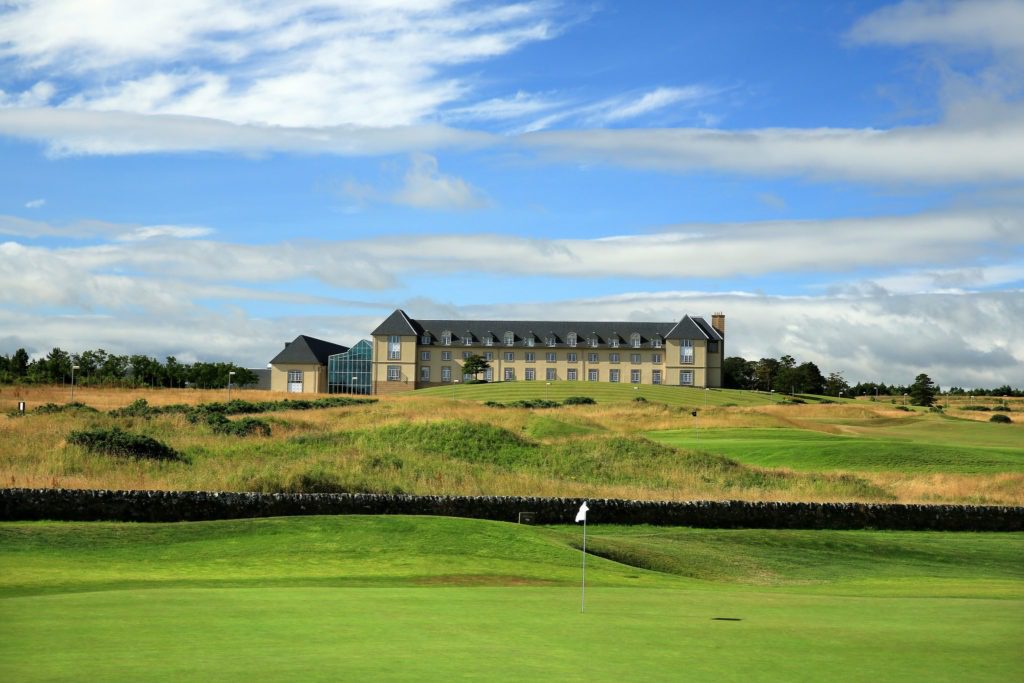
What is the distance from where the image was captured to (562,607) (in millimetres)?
13758

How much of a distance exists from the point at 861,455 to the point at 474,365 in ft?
252

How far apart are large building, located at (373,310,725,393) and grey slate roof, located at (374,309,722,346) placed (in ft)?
0.37

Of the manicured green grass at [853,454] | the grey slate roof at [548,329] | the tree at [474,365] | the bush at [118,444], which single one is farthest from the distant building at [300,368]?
the bush at [118,444]

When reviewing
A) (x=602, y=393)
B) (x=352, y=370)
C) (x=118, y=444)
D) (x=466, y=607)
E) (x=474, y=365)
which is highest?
(x=474, y=365)

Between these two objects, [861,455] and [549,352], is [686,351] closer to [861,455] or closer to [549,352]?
[549,352]

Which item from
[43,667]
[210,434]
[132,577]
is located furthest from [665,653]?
[210,434]

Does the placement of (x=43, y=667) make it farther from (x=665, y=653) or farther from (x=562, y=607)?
(x=562, y=607)

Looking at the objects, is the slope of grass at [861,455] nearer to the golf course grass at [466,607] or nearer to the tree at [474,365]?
the golf course grass at [466,607]

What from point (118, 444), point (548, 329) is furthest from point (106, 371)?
point (118, 444)

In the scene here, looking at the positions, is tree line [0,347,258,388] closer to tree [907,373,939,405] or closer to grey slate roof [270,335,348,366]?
grey slate roof [270,335,348,366]

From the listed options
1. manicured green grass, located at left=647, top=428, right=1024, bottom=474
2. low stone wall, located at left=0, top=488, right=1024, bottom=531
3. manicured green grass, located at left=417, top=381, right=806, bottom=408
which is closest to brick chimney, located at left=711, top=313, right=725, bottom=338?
manicured green grass, located at left=417, top=381, right=806, bottom=408

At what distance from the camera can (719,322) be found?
A: 13162 centimetres

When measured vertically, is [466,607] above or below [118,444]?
below

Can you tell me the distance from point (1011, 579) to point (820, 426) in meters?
49.0
